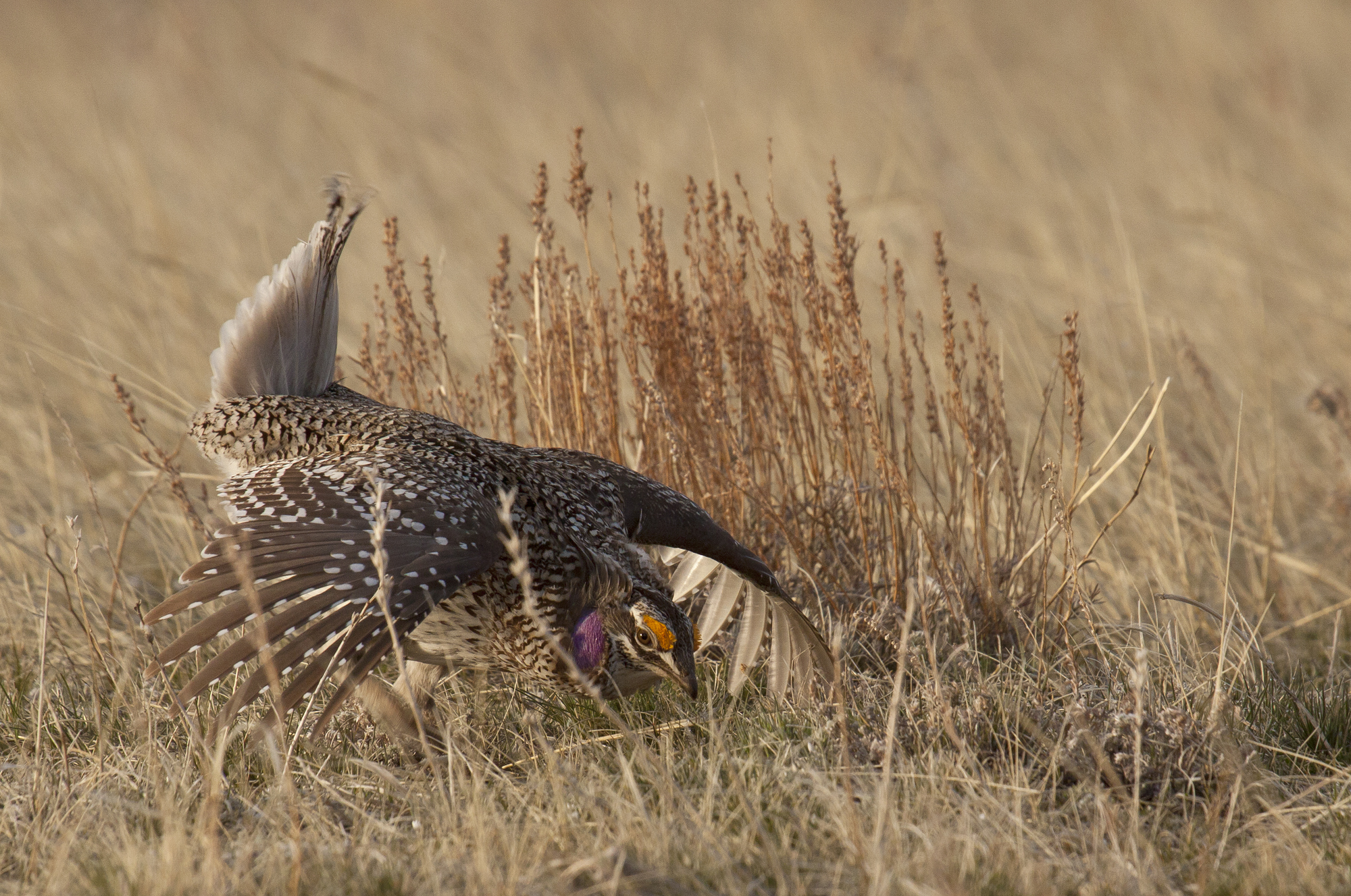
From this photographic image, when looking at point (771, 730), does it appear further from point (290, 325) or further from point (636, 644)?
point (290, 325)

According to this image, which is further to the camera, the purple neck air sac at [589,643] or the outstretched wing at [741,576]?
the outstretched wing at [741,576]

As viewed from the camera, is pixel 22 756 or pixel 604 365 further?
pixel 604 365

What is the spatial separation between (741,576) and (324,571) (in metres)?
1.21

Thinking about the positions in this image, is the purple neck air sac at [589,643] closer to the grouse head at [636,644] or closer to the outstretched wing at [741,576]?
the grouse head at [636,644]

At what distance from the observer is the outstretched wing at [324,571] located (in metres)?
2.56

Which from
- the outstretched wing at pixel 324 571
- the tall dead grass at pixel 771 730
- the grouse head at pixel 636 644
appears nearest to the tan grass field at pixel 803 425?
the tall dead grass at pixel 771 730

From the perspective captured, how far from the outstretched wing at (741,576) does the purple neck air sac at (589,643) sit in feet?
1.24

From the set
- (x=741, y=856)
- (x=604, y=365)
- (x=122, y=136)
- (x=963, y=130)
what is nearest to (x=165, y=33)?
(x=122, y=136)

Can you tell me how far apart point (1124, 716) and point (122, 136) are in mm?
7935

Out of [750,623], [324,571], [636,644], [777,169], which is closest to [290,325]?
[324,571]

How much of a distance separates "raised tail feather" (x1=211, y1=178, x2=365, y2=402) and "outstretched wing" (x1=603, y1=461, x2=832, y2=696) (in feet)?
3.45

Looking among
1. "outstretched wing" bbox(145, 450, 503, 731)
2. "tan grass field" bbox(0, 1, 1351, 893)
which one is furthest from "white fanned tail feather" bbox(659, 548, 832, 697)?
"outstretched wing" bbox(145, 450, 503, 731)

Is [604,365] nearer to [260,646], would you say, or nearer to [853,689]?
[853,689]

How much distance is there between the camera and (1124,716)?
9.43ft
